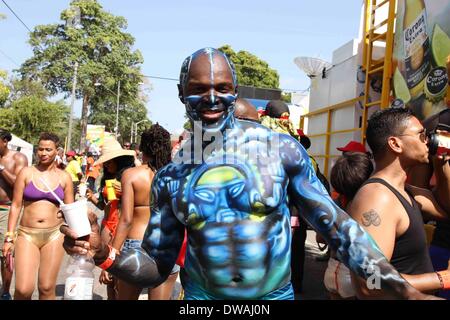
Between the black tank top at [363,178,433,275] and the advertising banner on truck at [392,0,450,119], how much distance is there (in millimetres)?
1705

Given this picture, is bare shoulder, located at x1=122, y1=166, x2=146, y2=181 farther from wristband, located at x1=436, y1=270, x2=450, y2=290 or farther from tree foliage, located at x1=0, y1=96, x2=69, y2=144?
tree foliage, located at x1=0, y1=96, x2=69, y2=144

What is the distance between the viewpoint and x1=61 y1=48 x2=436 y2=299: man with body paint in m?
Result: 1.82

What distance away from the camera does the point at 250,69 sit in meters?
44.8

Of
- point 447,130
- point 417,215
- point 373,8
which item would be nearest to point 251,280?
point 417,215

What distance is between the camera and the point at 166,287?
3.81 metres

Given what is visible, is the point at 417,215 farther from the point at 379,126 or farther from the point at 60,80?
Answer: the point at 60,80

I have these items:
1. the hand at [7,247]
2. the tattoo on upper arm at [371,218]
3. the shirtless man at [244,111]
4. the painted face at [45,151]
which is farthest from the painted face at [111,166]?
the tattoo on upper arm at [371,218]

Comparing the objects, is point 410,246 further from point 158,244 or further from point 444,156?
point 158,244

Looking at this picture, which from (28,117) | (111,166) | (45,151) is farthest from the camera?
A: (28,117)

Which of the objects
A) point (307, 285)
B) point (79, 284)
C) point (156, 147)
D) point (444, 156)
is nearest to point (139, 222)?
point (156, 147)

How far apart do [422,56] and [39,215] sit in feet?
12.9

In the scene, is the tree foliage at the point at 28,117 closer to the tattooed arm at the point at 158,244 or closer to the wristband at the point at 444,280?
the tattooed arm at the point at 158,244

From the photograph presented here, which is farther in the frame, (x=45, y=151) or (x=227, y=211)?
(x=45, y=151)
